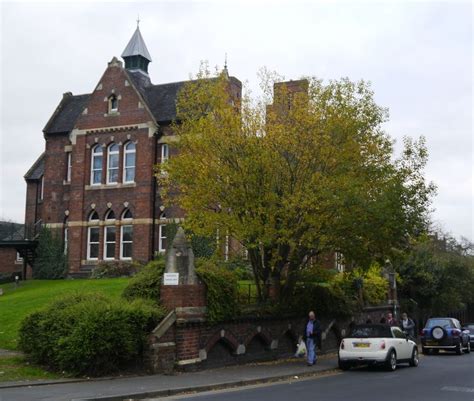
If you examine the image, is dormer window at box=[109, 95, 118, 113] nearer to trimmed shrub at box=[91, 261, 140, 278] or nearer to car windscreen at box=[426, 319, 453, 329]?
trimmed shrub at box=[91, 261, 140, 278]

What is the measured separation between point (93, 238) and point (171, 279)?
21.4 meters

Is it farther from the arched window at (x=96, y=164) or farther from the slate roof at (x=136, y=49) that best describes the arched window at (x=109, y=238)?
the slate roof at (x=136, y=49)

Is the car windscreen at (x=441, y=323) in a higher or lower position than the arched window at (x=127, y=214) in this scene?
lower

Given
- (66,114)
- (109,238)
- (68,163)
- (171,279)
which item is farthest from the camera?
(66,114)

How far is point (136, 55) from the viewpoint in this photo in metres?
42.3

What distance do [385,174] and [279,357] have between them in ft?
23.6

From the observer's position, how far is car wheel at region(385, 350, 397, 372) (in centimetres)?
1909

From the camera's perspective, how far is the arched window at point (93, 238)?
37500mm

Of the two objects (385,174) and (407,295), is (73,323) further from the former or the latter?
(407,295)

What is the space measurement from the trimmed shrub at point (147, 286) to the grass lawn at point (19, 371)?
10.9 ft

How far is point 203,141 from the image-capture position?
20.5 m

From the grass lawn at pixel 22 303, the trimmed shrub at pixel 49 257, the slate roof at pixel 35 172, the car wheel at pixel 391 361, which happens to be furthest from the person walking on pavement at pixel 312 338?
the slate roof at pixel 35 172

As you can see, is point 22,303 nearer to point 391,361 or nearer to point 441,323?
point 391,361

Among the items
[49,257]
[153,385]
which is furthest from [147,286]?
[49,257]
